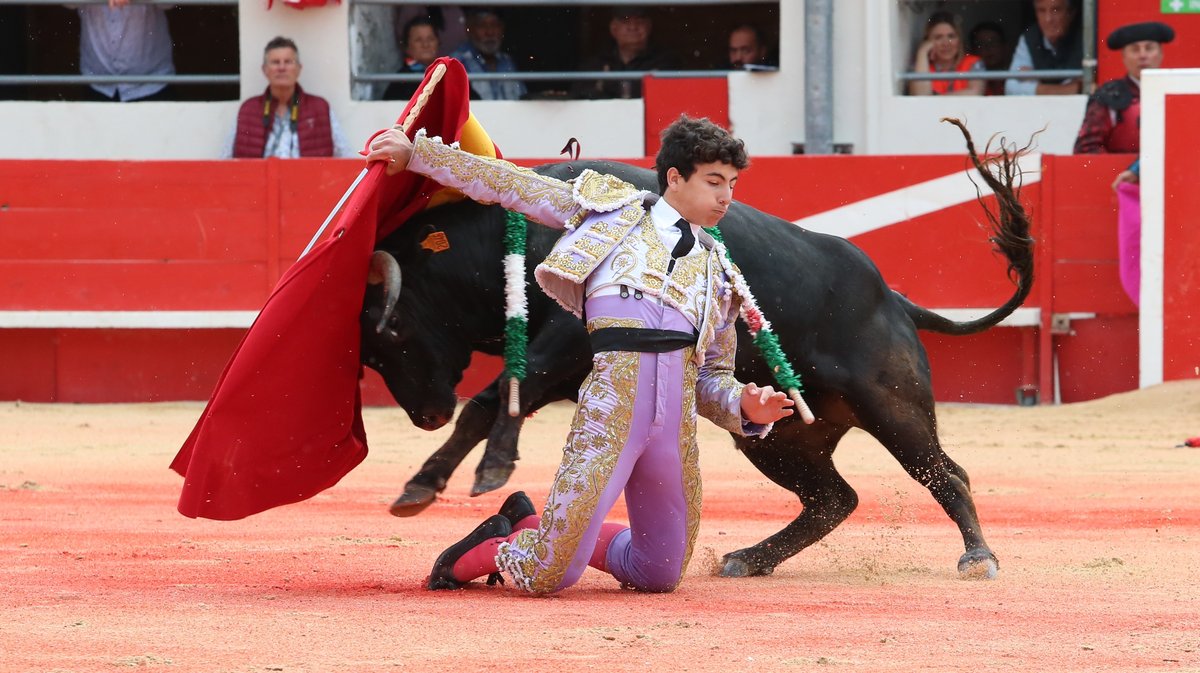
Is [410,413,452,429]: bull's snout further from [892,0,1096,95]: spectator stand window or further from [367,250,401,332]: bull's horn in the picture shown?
[892,0,1096,95]: spectator stand window

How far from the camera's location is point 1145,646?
3.43 meters

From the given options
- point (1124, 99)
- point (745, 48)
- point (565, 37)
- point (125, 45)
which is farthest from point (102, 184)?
point (1124, 99)

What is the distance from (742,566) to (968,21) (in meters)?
6.91

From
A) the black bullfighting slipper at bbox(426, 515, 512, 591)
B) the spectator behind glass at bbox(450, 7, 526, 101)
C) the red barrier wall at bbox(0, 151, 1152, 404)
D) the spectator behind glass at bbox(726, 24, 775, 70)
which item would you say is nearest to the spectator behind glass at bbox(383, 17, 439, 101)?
the spectator behind glass at bbox(450, 7, 526, 101)

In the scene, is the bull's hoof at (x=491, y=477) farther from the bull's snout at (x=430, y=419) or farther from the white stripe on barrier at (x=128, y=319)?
the white stripe on barrier at (x=128, y=319)

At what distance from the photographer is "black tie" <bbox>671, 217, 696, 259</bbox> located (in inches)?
154

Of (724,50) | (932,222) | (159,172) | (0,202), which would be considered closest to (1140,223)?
(932,222)

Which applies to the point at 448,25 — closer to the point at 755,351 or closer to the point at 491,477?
the point at 755,351

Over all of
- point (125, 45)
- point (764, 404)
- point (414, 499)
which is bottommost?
point (414, 499)

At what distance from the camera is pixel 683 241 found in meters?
3.91

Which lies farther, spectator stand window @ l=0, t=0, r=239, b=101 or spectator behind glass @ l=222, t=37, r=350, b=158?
spectator stand window @ l=0, t=0, r=239, b=101

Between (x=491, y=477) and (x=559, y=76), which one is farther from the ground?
(x=559, y=76)

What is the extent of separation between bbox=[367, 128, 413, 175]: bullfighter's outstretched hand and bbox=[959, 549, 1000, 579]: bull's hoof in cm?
170

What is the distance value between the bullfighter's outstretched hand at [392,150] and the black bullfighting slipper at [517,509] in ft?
2.60
